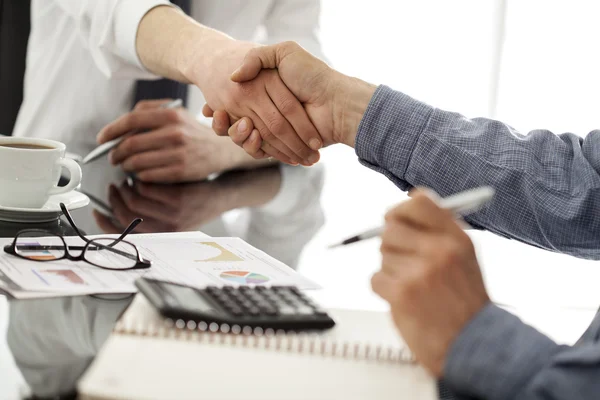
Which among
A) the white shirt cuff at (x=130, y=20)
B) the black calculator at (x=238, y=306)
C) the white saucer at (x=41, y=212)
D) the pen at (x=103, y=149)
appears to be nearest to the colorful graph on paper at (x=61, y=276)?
the black calculator at (x=238, y=306)

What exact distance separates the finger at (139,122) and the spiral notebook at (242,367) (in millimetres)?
892

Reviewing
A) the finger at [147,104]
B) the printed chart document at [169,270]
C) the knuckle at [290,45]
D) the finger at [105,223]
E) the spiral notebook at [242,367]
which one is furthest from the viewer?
the finger at [147,104]

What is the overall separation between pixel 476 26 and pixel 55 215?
310 cm

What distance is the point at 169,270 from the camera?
2.32 feet

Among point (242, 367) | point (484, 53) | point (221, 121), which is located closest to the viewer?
point (242, 367)

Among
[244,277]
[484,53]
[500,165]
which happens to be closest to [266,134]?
[500,165]

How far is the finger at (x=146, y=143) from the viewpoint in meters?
1.37

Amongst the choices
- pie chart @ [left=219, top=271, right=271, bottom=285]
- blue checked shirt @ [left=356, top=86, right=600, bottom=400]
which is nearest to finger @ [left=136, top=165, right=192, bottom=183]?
blue checked shirt @ [left=356, top=86, right=600, bottom=400]

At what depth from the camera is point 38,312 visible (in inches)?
22.9

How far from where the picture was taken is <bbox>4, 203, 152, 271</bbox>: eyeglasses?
712 millimetres

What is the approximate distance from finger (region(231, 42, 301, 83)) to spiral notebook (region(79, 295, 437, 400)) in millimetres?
687

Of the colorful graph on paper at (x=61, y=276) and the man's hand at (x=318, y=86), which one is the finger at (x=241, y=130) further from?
the colorful graph on paper at (x=61, y=276)

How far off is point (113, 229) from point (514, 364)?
22.1 inches

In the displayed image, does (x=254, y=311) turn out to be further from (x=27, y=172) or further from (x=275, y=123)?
(x=275, y=123)
